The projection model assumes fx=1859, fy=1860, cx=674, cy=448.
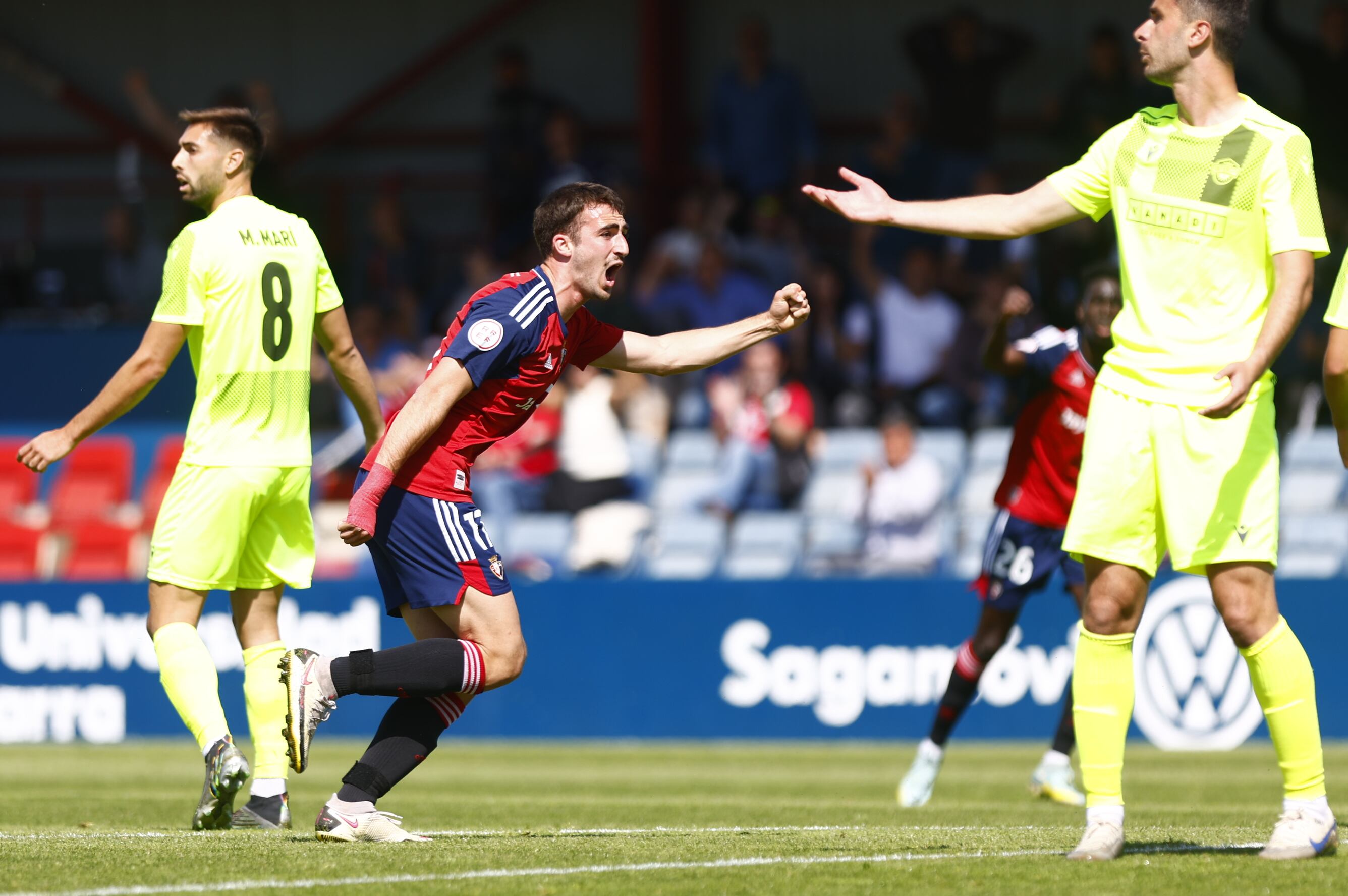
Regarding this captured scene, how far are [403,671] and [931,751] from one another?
3642 mm

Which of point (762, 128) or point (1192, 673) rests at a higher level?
point (762, 128)

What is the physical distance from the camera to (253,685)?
6.76 m

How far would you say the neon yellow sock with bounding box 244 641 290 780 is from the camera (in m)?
6.74

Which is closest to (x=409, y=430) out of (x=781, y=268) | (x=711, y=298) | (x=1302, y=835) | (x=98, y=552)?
(x=1302, y=835)

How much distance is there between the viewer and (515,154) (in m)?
17.4

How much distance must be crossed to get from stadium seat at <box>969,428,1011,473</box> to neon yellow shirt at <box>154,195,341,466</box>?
783 cm

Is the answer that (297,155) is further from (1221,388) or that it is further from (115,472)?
(1221,388)

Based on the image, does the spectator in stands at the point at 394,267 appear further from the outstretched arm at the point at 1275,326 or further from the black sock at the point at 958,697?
the outstretched arm at the point at 1275,326

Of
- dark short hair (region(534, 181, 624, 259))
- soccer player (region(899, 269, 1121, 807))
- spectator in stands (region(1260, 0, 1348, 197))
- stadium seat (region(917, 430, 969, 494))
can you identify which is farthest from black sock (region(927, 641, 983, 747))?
spectator in stands (region(1260, 0, 1348, 197))

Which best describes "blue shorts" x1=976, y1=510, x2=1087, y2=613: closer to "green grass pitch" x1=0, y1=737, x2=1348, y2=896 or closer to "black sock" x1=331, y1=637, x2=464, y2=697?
"green grass pitch" x1=0, y1=737, x2=1348, y2=896

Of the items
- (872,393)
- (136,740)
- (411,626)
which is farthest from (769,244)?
(411,626)

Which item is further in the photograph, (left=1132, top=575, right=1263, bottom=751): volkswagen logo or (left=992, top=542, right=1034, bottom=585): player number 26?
(left=1132, top=575, right=1263, bottom=751): volkswagen logo

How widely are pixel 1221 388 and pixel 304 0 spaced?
57.2 ft

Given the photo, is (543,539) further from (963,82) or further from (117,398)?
(117,398)
